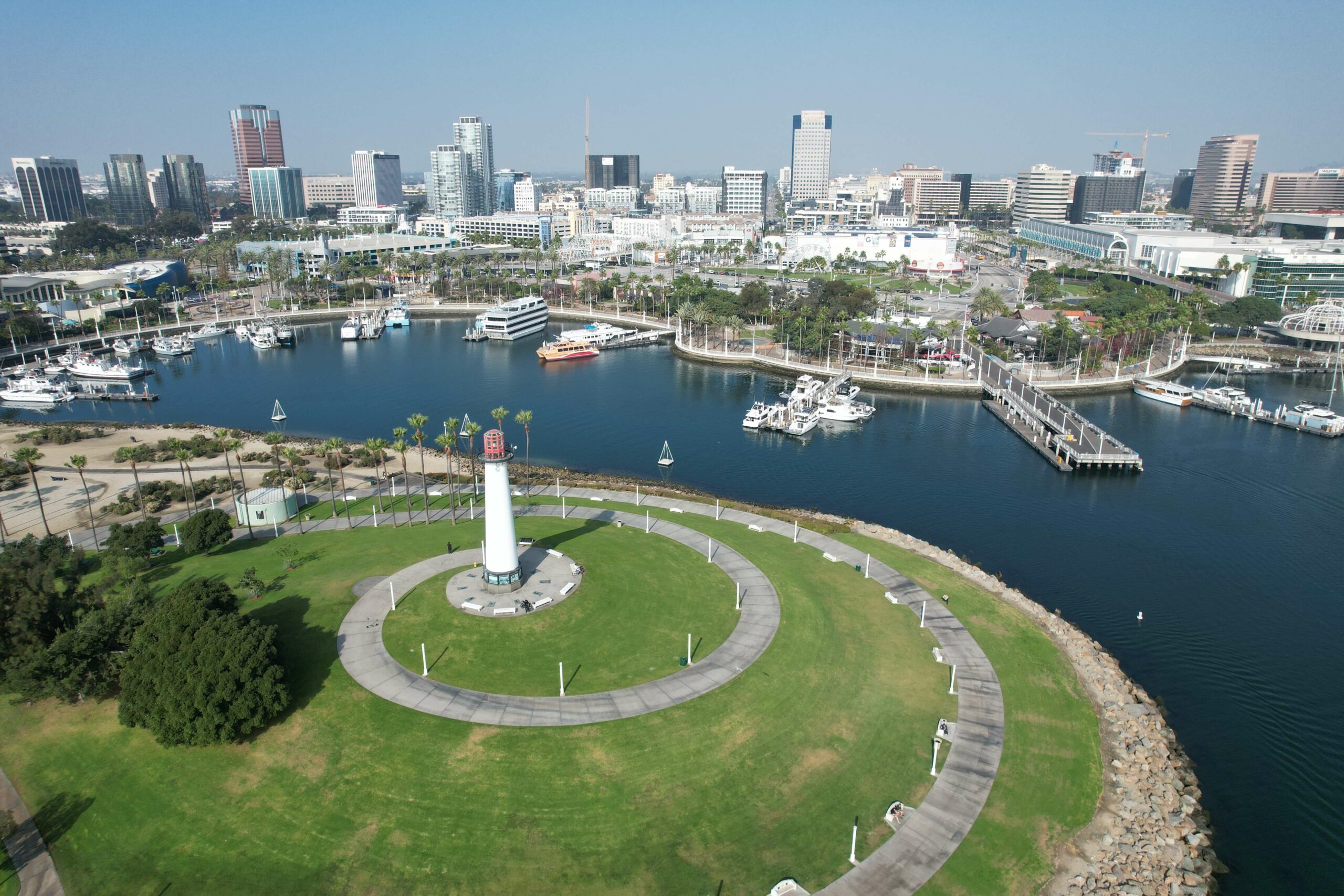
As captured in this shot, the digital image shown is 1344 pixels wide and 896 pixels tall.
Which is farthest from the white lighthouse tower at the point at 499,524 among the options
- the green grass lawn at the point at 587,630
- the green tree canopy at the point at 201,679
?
the green tree canopy at the point at 201,679

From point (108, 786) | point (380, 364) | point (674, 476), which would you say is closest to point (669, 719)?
point (108, 786)

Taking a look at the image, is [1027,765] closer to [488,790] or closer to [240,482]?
[488,790]

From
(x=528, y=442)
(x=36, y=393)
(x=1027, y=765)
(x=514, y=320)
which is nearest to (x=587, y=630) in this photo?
(x=1027, y=765)

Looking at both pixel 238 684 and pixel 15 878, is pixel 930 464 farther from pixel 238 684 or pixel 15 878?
pixel 15 878

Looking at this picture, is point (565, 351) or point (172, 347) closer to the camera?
point (172, 347)

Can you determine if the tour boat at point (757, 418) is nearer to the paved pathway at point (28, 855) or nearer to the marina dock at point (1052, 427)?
the marina dock at point (1052, 427)

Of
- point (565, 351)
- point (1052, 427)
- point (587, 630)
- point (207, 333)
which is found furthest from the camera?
point (207, 333)

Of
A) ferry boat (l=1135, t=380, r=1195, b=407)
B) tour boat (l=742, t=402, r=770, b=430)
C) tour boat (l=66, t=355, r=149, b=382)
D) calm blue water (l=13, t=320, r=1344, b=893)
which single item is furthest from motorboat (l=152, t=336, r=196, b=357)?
ferry boat (l=1135, t=380, r=1195, b=407)
